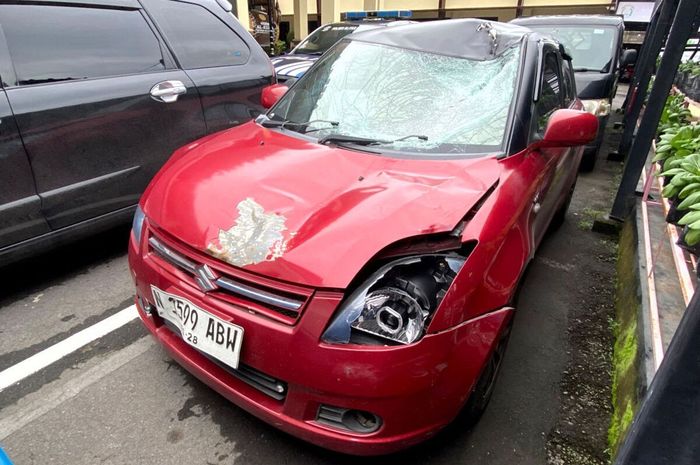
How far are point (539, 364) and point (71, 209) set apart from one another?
9.67ft

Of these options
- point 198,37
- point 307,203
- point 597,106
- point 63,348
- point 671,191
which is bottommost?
point 63,348

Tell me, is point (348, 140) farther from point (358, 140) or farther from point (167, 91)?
point (167, 91)

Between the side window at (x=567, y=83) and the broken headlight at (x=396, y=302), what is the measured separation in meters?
2.62

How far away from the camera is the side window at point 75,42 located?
2.70 m

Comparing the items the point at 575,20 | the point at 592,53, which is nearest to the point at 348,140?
the point at 592,53

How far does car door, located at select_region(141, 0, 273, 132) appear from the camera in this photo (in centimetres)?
352

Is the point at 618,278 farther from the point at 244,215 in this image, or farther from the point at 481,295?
the point at 244,215

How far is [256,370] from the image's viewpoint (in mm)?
1632

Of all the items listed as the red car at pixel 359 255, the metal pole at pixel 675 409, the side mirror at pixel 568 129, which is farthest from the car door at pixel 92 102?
the metal pole at pixel 675 409

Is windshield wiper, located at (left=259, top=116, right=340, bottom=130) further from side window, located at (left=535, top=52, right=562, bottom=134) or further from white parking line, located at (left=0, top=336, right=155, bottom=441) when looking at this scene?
white parking line, located at (left=0, top=336, right=155, bottom=441)

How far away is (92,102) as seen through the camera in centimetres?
290

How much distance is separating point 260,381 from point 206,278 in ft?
1.38

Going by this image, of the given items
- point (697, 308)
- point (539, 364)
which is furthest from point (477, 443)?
point (697, 308)

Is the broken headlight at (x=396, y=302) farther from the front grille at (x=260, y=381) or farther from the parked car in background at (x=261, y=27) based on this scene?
the parked car in background at (x=261, y=27)
